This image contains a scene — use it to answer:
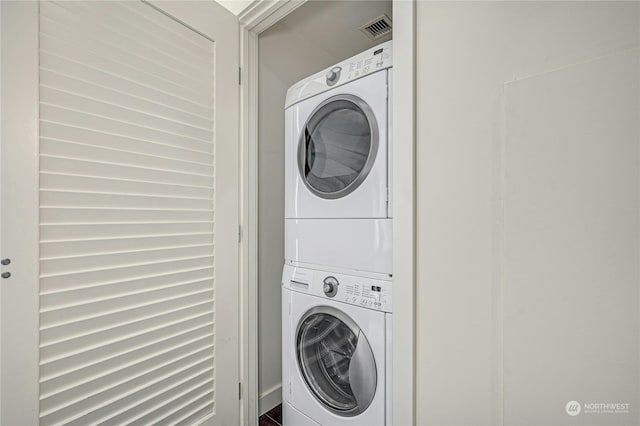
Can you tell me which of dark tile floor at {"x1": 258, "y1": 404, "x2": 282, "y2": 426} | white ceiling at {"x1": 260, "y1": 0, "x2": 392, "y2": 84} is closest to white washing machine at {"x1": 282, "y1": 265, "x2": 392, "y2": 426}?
dark tile floor at {"x1": 258, "y1": 404, "x2": 282, "y2": 426}

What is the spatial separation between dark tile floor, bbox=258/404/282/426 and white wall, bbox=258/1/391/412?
0.10 feet

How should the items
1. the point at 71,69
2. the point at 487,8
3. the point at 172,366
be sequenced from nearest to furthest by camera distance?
the point at 487,8 → the point at 71,69 → the point at 172,366

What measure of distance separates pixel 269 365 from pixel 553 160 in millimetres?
1732

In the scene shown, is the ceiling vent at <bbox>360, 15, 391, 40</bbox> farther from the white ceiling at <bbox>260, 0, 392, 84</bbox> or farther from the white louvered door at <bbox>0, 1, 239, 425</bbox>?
the white louvered door at <bbox>0, 1, 239, 425</bbox>

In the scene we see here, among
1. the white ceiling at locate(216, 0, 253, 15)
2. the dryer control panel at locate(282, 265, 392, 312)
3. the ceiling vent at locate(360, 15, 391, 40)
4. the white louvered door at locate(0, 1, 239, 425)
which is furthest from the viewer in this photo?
the ceiling vent at locate(360, 15, 391, 40)

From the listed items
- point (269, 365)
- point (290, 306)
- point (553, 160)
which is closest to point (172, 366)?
point (290, 306)

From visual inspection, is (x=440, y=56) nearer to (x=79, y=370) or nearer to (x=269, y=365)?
(x=79, y=370)

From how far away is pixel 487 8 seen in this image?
86cm

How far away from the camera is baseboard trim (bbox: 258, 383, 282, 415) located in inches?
68.2

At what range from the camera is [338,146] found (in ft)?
4.25

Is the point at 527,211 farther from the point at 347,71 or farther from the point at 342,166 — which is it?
the point at 347,71

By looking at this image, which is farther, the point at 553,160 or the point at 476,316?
the point at 476,316

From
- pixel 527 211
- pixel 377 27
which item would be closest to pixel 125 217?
pixel 527 211

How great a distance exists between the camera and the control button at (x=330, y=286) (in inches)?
47.9
